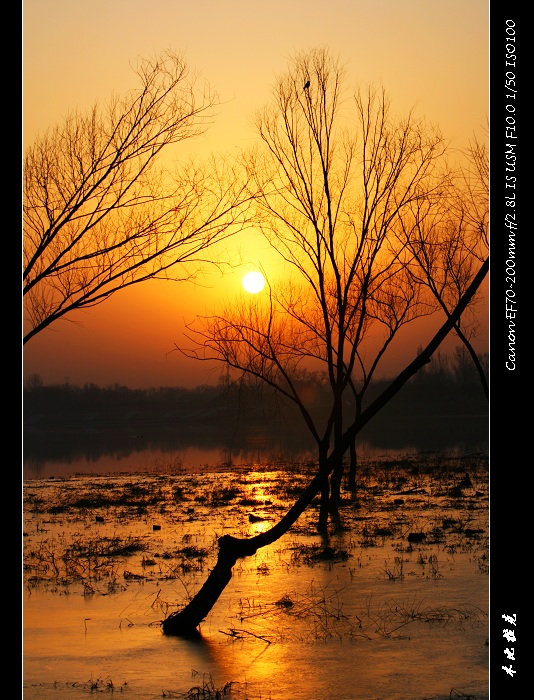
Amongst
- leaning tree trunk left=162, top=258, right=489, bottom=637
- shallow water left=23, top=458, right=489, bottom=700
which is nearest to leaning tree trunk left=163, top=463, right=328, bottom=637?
leaning tree trunk left=162, top=258, right=489, bottom=637

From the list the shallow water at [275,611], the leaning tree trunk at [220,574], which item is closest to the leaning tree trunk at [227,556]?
the leaning tree trunk at [220,574]

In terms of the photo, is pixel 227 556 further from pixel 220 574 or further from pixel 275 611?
pixel 275 611

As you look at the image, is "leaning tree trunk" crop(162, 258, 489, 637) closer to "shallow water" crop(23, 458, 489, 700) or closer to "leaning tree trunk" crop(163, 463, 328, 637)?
"leaning tree trunk" crop(163, 463, 328, 637)

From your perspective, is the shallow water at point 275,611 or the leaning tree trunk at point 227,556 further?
the leaning tree trunk at point 227,556

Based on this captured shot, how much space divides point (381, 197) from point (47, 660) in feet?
37.5

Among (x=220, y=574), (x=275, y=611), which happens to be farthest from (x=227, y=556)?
(x=275, y=611)

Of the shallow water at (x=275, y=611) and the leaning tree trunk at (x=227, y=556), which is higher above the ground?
the leaning tree trunk at (x=227, y=556)

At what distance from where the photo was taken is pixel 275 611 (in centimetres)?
915

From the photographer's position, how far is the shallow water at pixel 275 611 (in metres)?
6.85

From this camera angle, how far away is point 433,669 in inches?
274

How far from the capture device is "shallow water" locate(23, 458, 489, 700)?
685 centimetres

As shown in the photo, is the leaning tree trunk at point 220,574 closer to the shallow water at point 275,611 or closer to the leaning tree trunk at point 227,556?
the leaning tree trunk at point 227,556

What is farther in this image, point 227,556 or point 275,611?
point 275,611
